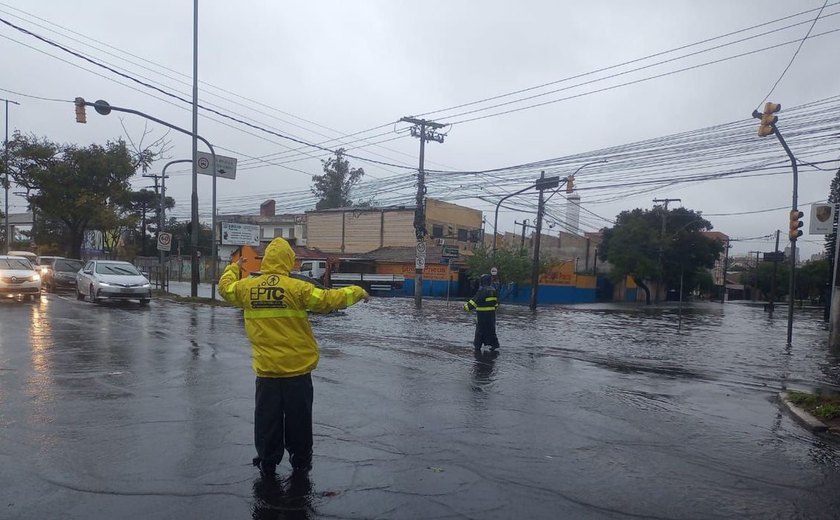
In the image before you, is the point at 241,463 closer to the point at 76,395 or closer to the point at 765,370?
the point at 76,395

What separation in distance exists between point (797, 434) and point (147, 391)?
7538mm

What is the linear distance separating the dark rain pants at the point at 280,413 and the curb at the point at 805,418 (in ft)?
19.5

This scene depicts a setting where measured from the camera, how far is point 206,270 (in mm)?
59219

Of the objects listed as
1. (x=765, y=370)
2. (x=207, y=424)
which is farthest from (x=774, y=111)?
(x=207, y=424)

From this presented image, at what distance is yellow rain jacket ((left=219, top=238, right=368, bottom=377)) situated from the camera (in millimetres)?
4820

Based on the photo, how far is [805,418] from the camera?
25.8 feet

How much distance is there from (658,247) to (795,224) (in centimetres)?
3274

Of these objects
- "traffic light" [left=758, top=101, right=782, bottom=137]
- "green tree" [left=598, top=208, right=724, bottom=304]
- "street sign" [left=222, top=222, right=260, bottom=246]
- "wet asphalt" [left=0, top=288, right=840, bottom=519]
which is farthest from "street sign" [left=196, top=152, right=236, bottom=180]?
"green tree" [left=598, top=208, right=724, bottom=304]

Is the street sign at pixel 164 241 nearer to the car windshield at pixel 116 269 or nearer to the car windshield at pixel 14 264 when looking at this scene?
the car windshield at pixel 116 269

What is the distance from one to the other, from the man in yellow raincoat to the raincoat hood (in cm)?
1

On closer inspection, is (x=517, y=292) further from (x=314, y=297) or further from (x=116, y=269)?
(x=314, y=297)

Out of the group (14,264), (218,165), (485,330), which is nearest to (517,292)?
(218,165)

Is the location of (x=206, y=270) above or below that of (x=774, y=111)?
below

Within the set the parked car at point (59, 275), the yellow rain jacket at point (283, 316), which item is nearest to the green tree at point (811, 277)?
the parked car at point (59, 275)
